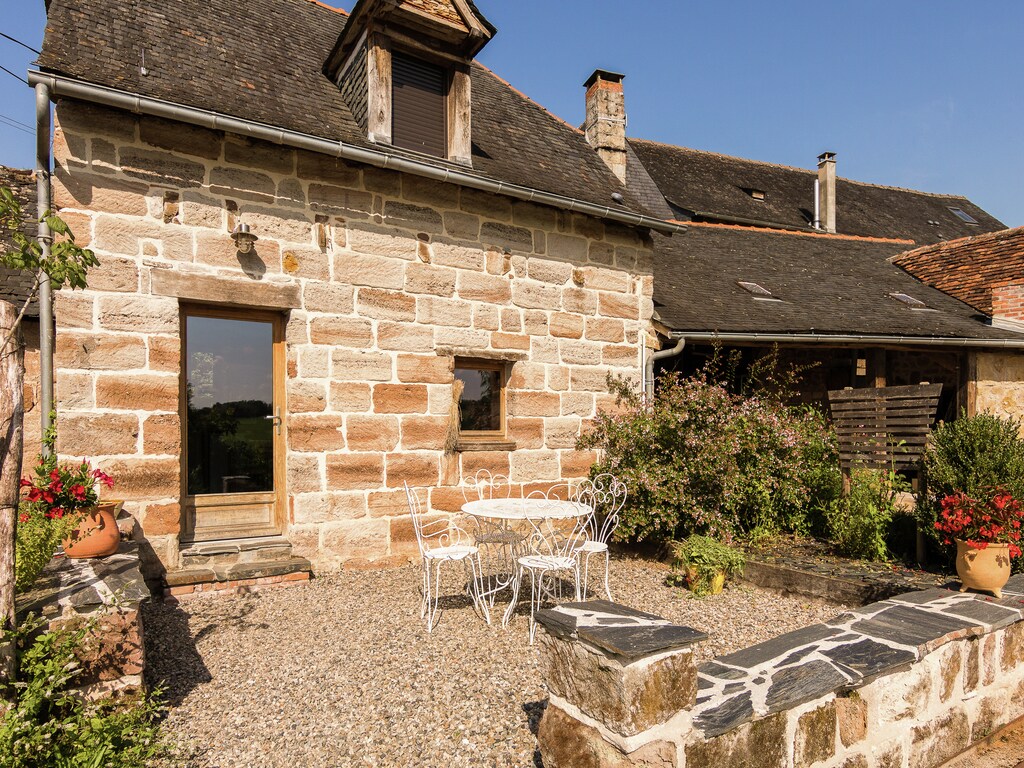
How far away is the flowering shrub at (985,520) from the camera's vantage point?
3.73 metres

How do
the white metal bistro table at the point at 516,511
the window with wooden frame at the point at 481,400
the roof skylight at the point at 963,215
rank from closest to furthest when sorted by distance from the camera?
the white metal bistro table at the point at 516,511 → the window with wooden frame at the point at 481,400 → the roof skylight at the point at 963,215

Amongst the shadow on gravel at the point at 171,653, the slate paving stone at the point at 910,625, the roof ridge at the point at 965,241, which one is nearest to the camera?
the slate paving stone at the point at 910,625

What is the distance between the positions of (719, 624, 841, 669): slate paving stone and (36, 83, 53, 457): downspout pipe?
4.65 meters

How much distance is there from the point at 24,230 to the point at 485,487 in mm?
4544

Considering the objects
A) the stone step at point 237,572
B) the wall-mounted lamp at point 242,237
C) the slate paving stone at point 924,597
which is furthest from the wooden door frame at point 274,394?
the slate paving stone at point 924,597

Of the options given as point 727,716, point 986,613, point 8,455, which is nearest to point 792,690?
point 727,716

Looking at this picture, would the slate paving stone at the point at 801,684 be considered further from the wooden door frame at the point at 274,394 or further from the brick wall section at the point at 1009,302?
the brick wall section at the point at 1009,302

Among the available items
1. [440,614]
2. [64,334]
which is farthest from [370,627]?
[64,334]

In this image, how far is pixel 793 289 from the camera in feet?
33.9

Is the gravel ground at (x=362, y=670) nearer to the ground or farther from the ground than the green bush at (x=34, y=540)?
nearer to the ground

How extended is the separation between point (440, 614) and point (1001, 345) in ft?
30.2

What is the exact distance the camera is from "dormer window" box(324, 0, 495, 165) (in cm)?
613

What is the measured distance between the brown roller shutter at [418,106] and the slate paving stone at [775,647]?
5.33 metres

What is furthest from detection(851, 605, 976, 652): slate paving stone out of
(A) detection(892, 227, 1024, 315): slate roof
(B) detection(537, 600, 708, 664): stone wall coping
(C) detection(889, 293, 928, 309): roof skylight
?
(A) detection(892, 227, 1024, 315): slate roof
